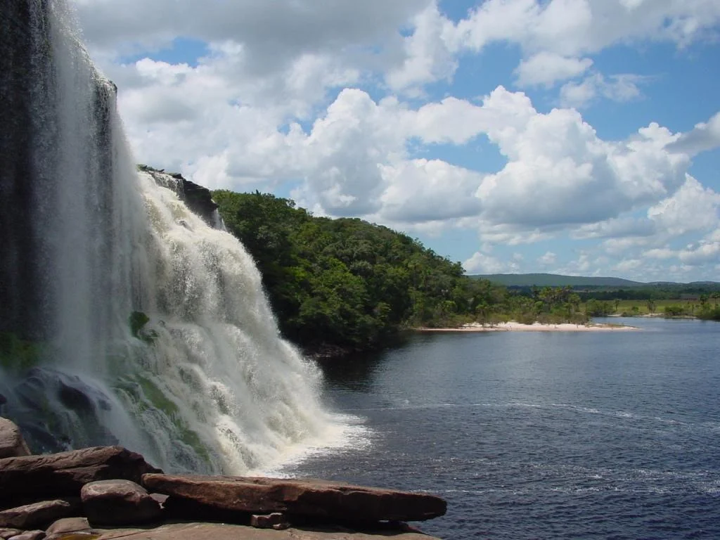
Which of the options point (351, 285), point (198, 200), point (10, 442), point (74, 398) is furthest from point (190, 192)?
point (351, 285)

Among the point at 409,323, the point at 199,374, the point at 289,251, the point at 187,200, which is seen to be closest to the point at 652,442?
the point at 199,374

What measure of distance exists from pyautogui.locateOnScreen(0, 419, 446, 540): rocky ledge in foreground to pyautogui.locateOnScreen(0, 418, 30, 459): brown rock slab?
0.06ft

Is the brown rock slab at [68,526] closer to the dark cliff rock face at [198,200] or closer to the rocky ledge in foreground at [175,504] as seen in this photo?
the rocky ledge in foreground at [175,504]

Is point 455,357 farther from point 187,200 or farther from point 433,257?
point 433,257

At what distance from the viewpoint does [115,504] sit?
30.7 feet

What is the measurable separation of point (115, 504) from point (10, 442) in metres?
2.16

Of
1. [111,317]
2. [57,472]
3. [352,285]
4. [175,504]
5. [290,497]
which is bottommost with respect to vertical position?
[175,504]

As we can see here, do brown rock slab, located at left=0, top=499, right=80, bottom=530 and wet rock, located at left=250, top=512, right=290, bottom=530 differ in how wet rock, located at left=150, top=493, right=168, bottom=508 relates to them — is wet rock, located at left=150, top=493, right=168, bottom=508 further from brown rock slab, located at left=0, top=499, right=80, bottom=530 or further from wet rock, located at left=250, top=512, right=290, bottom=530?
wet rock, located at left=250, top=512, right=290, bottom=530

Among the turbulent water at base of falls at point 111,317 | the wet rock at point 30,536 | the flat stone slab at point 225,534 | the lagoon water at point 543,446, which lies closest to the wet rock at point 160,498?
the flat stone slab at point 225,534

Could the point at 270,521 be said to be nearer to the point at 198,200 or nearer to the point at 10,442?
the point at 10,442

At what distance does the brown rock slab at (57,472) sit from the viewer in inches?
379

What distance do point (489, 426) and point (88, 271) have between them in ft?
55.6

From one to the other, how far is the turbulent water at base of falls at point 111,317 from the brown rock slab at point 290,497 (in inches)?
248

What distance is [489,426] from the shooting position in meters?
28.3
